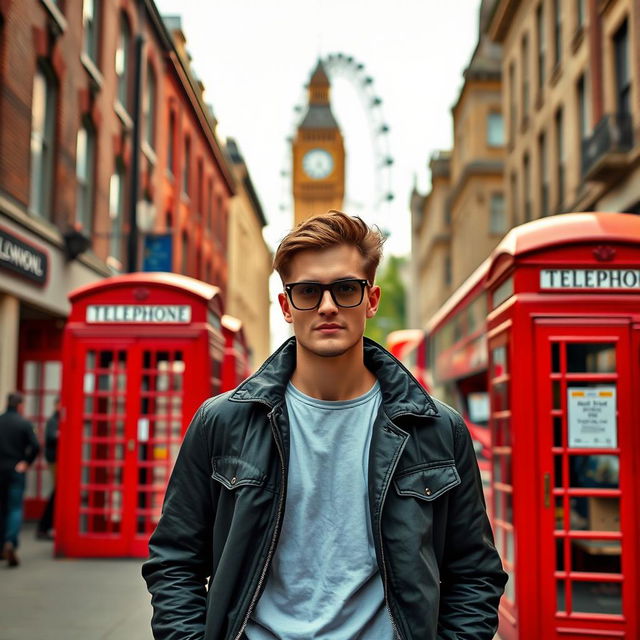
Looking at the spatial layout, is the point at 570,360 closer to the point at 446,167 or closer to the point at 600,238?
the point at 600,238

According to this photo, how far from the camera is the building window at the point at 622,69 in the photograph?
19.0 meters

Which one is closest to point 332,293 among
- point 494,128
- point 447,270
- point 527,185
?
point 527,185

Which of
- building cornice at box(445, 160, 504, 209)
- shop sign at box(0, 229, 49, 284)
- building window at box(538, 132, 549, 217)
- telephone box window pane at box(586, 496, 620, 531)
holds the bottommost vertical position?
telephone box window pane at box(586, 496, 620, 531)

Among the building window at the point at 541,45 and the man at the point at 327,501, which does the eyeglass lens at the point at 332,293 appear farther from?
the building window at the point at 541,45

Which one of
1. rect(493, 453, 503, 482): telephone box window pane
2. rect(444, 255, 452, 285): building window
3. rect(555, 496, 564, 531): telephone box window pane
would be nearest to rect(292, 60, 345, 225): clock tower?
rect(444, 255, 452, 285): building window

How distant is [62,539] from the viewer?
11.0m

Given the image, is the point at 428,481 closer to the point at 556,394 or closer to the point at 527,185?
the point at 556,394

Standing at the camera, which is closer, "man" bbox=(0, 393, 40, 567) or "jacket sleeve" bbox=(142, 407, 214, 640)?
"jacket sleeve" bbox=(142, 407, 214, 640)

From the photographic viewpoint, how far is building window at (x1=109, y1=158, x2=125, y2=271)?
20.4 metres

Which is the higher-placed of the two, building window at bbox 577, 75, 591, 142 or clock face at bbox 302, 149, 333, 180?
clock face at bbox 302, 149, 333, 180

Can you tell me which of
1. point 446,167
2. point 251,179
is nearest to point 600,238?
point 251,179

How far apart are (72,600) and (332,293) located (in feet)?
22.0

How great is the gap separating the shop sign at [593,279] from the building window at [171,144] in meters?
22.2

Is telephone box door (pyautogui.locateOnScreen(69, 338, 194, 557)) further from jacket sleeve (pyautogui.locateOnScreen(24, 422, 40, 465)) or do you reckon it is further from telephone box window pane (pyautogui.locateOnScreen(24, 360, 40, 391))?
telephone box window pane (pyautogui.locateOnScreen(24, 360, 40, 391))
